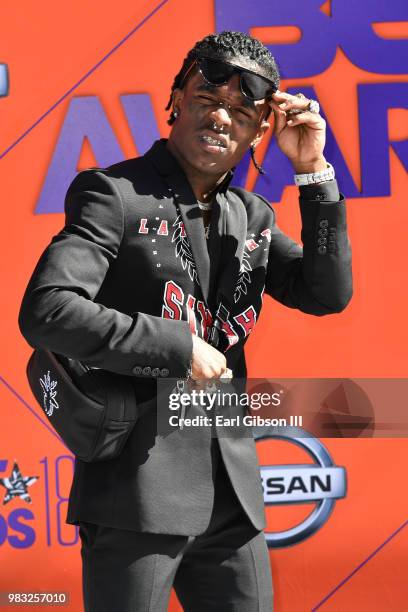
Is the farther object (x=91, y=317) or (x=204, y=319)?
(x=204, y=319)

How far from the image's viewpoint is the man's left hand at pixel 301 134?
1788mm

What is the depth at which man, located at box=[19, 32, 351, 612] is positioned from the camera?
1539 millimetres

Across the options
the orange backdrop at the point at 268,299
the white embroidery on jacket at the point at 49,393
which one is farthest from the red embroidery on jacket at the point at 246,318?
the orange backdrop at the point at 268,299

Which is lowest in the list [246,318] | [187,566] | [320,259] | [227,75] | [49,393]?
[187,566]

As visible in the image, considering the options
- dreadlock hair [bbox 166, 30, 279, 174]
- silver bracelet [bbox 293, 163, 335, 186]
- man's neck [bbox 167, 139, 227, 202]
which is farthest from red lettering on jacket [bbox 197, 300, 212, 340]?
dreadlock hair [bbox 166, 30, 279, 174]

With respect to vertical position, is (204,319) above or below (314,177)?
below

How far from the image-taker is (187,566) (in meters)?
1.78

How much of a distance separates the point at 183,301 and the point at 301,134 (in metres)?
0.45

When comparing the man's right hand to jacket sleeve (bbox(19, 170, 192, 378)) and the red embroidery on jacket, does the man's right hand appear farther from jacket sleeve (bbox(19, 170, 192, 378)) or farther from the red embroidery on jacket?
the red embroidery on jacket

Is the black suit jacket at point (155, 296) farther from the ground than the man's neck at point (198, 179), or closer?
closer

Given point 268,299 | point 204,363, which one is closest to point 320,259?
point 204,363

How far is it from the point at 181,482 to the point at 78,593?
1.51 metres

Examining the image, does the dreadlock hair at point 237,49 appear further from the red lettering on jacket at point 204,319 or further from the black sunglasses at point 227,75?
the red lettering on jacket at point 204,319

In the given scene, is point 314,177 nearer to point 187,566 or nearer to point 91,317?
point 91,317
